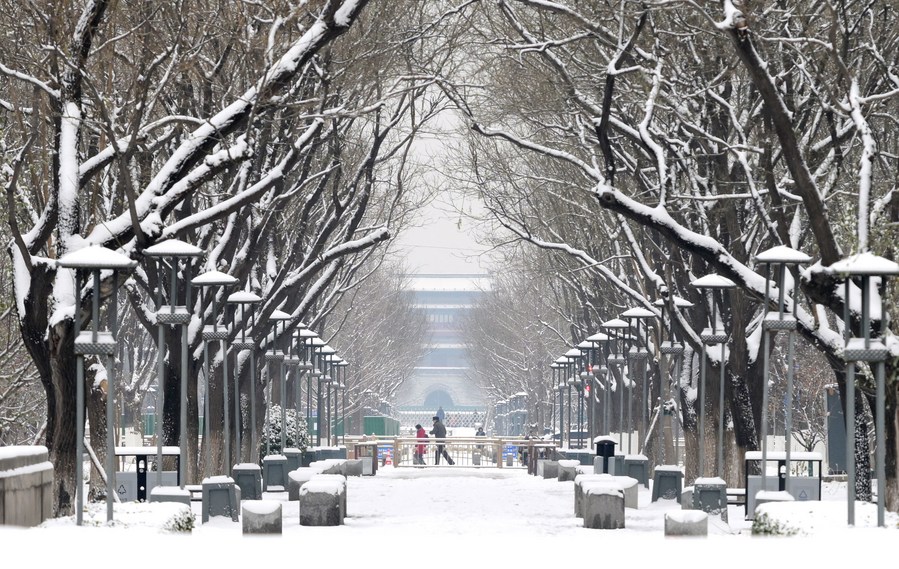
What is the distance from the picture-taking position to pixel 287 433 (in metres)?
38.7

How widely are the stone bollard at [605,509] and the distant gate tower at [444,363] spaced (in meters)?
121

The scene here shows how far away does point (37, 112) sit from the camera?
1975 cm

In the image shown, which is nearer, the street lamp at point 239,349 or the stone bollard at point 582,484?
the stone bollard at point 582,484

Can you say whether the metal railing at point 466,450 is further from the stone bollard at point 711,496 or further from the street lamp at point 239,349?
the stone bollard at point 711,496

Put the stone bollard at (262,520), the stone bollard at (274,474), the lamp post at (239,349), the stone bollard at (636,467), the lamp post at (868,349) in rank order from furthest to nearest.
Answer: the stone bollard at (636,467) → the stone bollard at (274,474) → the lamp post at (239,349) → the stone bollard at (262,520) → the lamp post at (868,349)

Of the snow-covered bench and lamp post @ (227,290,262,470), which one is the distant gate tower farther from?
the snow-covered bench

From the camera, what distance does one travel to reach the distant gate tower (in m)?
153

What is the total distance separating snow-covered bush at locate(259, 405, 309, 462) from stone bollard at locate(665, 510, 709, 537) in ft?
64.4

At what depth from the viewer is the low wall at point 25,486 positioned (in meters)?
15.2

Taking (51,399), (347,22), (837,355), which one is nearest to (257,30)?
(347,22)

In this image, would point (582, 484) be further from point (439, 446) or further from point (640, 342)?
point (439, 446)

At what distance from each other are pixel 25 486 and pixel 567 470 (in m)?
23.5

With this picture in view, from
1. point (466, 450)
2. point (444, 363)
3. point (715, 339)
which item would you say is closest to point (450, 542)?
point (715, 339)

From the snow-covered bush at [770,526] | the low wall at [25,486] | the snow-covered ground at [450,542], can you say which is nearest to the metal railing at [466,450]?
the snow-covered ground at [450,542]
